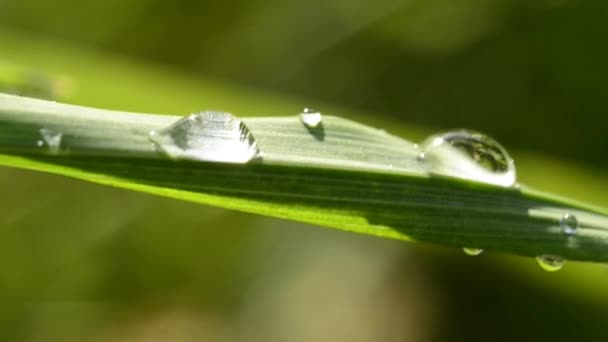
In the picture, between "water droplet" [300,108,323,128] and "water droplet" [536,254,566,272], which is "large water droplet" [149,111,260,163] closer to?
"water droplet" [300,108,323,128]

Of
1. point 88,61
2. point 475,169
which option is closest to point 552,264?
point 475,169

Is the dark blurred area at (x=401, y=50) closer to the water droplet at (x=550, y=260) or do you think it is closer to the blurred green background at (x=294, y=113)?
the blurred green background at (x=294, y=113)

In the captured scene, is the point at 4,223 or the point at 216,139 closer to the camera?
the point at 216,139

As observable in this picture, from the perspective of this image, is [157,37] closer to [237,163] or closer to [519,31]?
[519,31]

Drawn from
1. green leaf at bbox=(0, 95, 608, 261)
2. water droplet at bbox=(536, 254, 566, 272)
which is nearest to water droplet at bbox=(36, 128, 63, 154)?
green leaf at bbox=(0, 95, 608, 261)

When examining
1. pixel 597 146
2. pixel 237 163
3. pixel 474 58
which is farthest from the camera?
pixel 474 58

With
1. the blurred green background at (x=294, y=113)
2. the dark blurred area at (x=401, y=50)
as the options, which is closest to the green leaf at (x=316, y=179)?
the blurred green background at (x=294, y=113)
